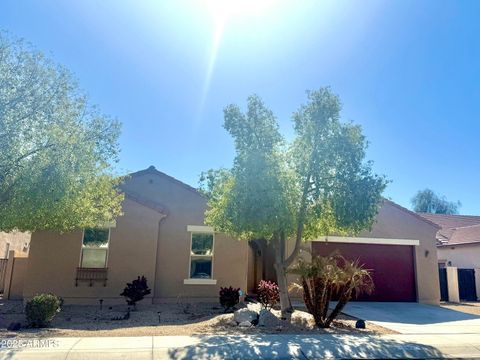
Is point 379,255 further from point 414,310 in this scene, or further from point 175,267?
point 175,267

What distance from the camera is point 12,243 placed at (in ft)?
74.3

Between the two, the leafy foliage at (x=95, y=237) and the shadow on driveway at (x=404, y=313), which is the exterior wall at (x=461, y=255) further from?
the leafy foliage at (x=95, y=237)

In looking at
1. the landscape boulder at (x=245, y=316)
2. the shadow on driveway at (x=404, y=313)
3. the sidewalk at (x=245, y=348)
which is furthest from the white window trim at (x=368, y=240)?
the sidewalk at (x=245, y=348)

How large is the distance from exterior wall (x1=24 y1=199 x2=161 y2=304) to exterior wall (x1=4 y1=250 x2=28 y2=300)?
84.3 inches

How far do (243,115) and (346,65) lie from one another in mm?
3579

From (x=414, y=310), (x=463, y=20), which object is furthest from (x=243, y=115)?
(x=414, y=310)

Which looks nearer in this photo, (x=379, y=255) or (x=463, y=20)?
(x=463, y=20)

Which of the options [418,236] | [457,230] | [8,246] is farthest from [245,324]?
[457,230]

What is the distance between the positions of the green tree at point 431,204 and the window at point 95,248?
157 ft

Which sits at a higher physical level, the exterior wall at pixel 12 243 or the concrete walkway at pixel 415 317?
the exterior wall at pixel 12 243

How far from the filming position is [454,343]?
9336 millimetres

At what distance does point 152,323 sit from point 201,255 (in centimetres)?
505

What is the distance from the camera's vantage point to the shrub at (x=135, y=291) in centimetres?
1369

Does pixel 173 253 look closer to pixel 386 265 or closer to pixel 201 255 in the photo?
pixel 201 255
